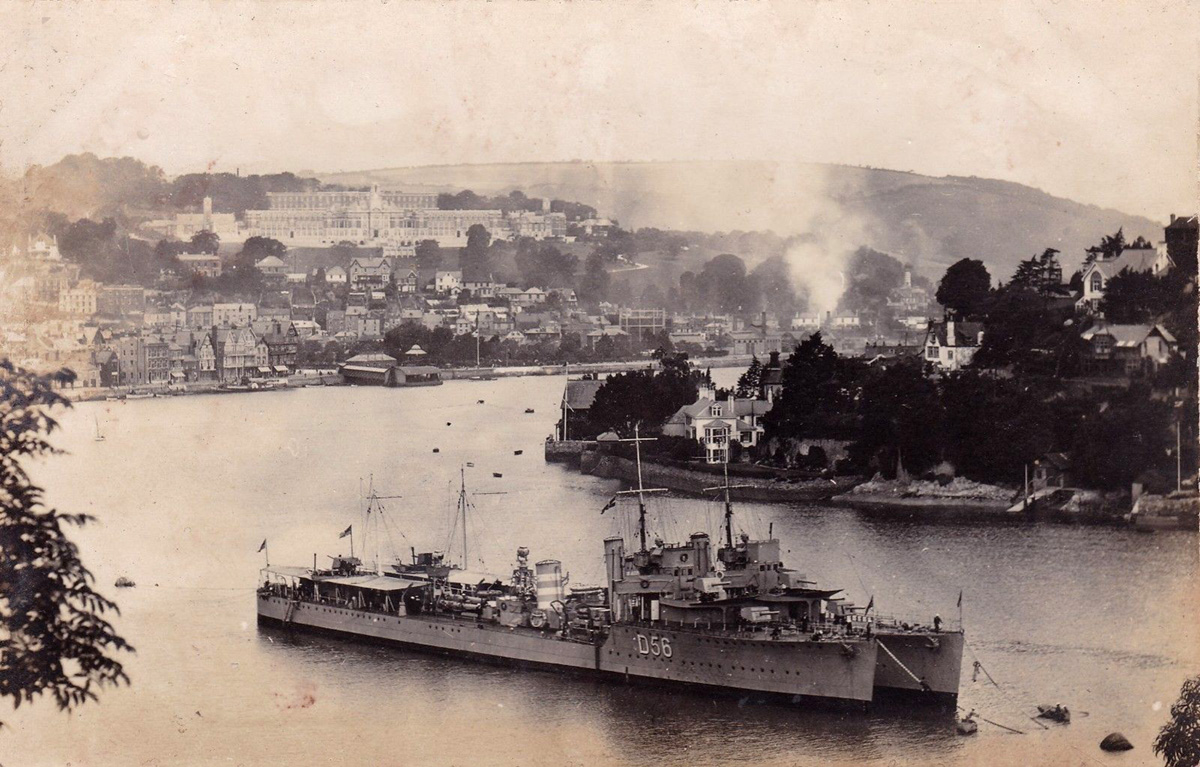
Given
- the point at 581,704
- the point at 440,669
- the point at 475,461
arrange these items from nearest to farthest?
the point at 581,704 → the point at 440,669 → the point at 475,461

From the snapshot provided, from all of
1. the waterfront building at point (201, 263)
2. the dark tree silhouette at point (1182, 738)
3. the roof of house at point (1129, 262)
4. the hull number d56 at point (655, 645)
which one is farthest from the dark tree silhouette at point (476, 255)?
the dark tree silhouette at point (1182, 738)

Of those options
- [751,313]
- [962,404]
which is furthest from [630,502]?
[962,404]

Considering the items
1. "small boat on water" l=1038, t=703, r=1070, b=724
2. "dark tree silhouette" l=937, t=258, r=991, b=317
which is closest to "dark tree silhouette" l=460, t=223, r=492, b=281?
"dark tree silhouette" l=937, t=258, r=991, b=317

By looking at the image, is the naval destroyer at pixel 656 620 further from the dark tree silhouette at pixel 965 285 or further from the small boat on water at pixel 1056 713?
the dark tree silhouette at pixel 965 285

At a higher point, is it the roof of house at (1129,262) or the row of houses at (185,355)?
the roof of house at (1129,262)

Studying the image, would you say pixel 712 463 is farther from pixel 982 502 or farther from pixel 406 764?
pixel 406 764

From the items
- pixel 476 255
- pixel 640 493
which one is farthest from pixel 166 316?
pixel 640 493
